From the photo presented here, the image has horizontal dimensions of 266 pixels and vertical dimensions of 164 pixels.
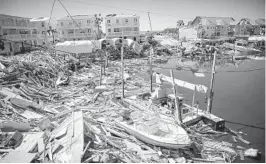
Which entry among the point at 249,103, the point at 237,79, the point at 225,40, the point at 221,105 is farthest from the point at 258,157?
the point at 225,40

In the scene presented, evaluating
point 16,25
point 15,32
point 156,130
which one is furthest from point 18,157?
point 16,25

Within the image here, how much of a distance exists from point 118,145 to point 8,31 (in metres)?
48.6

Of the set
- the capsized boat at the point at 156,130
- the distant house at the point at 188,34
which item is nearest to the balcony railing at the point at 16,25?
the capsized boat at the point at 156,130

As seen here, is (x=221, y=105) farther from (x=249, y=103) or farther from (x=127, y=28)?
(x=127, y=28)

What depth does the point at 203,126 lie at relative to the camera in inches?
524

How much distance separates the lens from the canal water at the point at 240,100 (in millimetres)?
13021

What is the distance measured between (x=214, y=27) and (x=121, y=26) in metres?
37.3

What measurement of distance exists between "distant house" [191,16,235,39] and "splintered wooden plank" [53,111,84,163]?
218 ft

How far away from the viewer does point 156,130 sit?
10.8 m

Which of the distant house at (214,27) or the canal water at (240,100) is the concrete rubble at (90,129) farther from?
the distant house at (214,27)

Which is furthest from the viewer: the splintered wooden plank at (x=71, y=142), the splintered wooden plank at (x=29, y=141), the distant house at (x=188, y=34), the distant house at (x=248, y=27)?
the distant house at (x=248, y=27)

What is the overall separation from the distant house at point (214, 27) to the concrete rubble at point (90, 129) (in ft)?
189

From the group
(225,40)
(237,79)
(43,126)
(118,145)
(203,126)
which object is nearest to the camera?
(118,145)

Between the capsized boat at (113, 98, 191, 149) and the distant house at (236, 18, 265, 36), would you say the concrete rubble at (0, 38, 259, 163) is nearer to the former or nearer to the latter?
the capsized boat at (113, 98, 191, 149)
